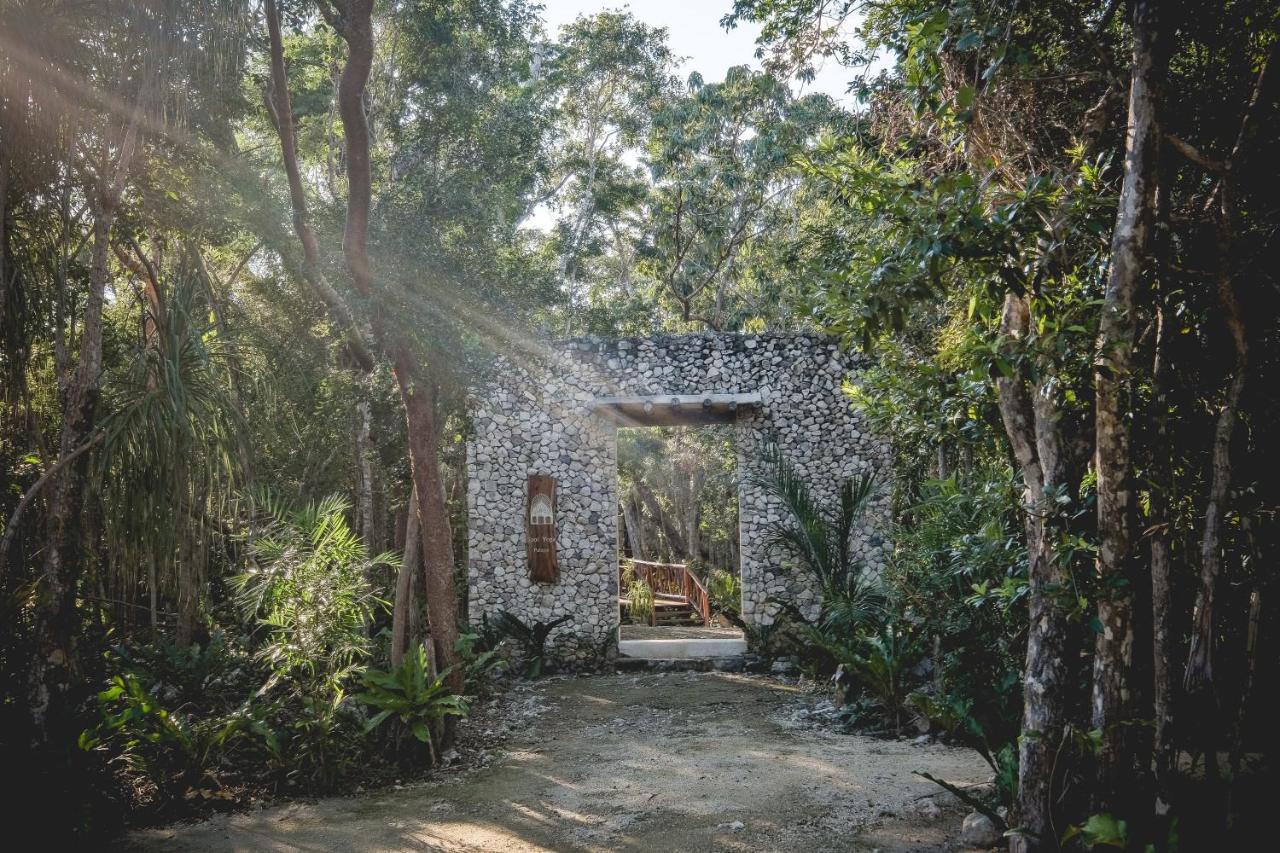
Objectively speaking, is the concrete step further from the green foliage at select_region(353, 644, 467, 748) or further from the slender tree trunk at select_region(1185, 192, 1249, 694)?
the slender tree trunk at select_region(1185, 192, 1249, 694)

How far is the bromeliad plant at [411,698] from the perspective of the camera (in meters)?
5.30

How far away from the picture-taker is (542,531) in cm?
944

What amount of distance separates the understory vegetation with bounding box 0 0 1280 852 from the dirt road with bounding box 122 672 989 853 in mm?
371

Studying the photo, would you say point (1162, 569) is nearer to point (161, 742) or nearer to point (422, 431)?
point (422, 431)

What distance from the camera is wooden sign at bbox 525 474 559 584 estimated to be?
939 cm

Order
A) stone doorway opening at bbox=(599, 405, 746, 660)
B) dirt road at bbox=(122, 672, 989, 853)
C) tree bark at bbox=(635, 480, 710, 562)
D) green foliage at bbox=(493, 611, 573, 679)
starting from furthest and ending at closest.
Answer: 1. tree bark at bbox=(635, 480, 710, 562)
2. stone doorway opening at bbox=(599, 405, 746, 660)
3. green foliage at bbox=(493, 611, 573, 679)
4. dirt road at bbox=(122, 672, 989, 853)

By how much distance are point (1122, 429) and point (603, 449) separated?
6829 mm

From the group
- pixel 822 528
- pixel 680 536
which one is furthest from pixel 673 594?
pixel 822 528

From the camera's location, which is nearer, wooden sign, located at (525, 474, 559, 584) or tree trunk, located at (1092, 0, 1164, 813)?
tree trunk, located at (1092, 0, 1164, 813)

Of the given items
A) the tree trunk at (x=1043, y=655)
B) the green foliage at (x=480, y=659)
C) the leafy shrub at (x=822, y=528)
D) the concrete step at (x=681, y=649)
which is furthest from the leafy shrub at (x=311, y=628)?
the concrete step at (x=681, y=649)

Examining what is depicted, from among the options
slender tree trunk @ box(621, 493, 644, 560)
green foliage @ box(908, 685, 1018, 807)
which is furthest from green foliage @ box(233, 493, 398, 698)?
slender tree trunk @ box(621, 493, 644, 560)

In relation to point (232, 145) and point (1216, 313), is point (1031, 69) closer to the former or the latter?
point (1216, 313)

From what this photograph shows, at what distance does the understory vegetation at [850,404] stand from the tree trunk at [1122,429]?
0.5 inches

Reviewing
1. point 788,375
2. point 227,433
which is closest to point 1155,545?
point 227,433
